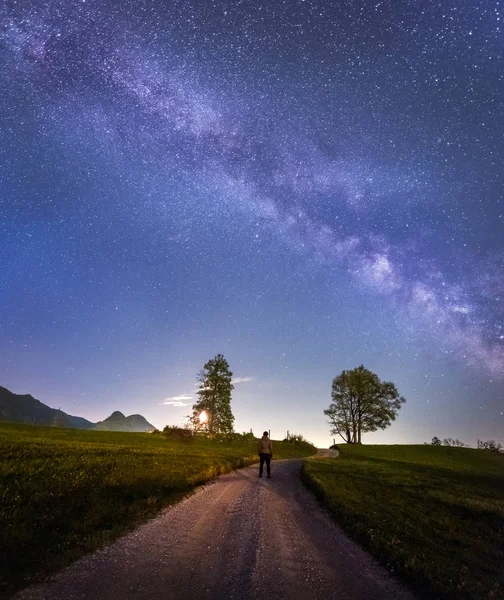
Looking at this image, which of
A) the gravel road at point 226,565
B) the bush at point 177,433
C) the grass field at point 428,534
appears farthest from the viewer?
the bush at point 177,433

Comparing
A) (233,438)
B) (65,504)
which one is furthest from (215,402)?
(65,504)

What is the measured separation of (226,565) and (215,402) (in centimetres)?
6301

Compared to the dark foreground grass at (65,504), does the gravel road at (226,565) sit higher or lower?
lower

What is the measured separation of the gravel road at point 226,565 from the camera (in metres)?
5.73

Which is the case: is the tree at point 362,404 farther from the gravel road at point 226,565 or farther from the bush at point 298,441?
the gravel road at point 226,565

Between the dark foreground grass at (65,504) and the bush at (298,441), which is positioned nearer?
the dark foreground grass at (65,504)

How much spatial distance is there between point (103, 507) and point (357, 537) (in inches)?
285

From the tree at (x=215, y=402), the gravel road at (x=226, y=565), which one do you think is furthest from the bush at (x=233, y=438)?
the gravel road at (x=226, y=565)

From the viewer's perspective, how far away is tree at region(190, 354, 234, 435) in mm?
65562

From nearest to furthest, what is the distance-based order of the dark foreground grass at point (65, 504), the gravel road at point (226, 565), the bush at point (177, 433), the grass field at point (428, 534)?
the gravel road at point (226, 565)
the dark foreground grass at point (65, 504)
the grass field at point (428, 534)
the bush at point (177, 433)

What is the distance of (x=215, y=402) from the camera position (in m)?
67.9

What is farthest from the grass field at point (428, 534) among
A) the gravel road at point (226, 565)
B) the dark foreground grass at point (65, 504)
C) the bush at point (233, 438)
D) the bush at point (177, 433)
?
the bush at point (233, 438)

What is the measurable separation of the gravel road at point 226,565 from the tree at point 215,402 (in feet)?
185

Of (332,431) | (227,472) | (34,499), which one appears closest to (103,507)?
(34,499)
